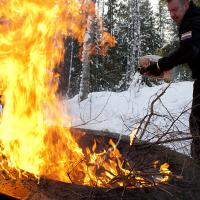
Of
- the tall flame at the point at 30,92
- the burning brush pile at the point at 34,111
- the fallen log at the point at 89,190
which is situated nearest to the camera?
the fallen log at the point at 89,190

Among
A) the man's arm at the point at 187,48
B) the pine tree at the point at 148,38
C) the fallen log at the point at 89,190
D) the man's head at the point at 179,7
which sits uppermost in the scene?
the pine tree at the point at 148,38

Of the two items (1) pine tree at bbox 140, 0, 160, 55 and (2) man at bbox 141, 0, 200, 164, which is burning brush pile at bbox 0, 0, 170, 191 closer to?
(2) man at bbox 141, 0, 200, 164

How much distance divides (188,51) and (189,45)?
78 mm

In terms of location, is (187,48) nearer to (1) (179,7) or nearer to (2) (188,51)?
(2) (188,51)

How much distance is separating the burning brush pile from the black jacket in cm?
130

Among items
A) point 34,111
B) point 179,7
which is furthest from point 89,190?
point 179,7

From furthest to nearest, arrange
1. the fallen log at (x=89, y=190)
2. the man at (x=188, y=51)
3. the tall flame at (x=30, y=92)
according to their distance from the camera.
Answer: the man at (x=188, y=51)
the tall flame at (x=30, y=92)
the fallen log at (x=89, y=190)

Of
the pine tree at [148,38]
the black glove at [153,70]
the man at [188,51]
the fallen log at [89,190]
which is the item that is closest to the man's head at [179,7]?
the man at [188,51]

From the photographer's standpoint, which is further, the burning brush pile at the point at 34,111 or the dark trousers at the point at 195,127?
the dark trousers at the point at 195,127

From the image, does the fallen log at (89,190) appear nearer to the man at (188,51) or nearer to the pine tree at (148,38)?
the man at (188,51)

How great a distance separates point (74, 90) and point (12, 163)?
20110 mm

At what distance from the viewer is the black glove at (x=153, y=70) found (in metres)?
4.20

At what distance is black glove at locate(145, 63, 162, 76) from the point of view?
4.20 meters

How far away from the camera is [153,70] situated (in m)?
4.25
